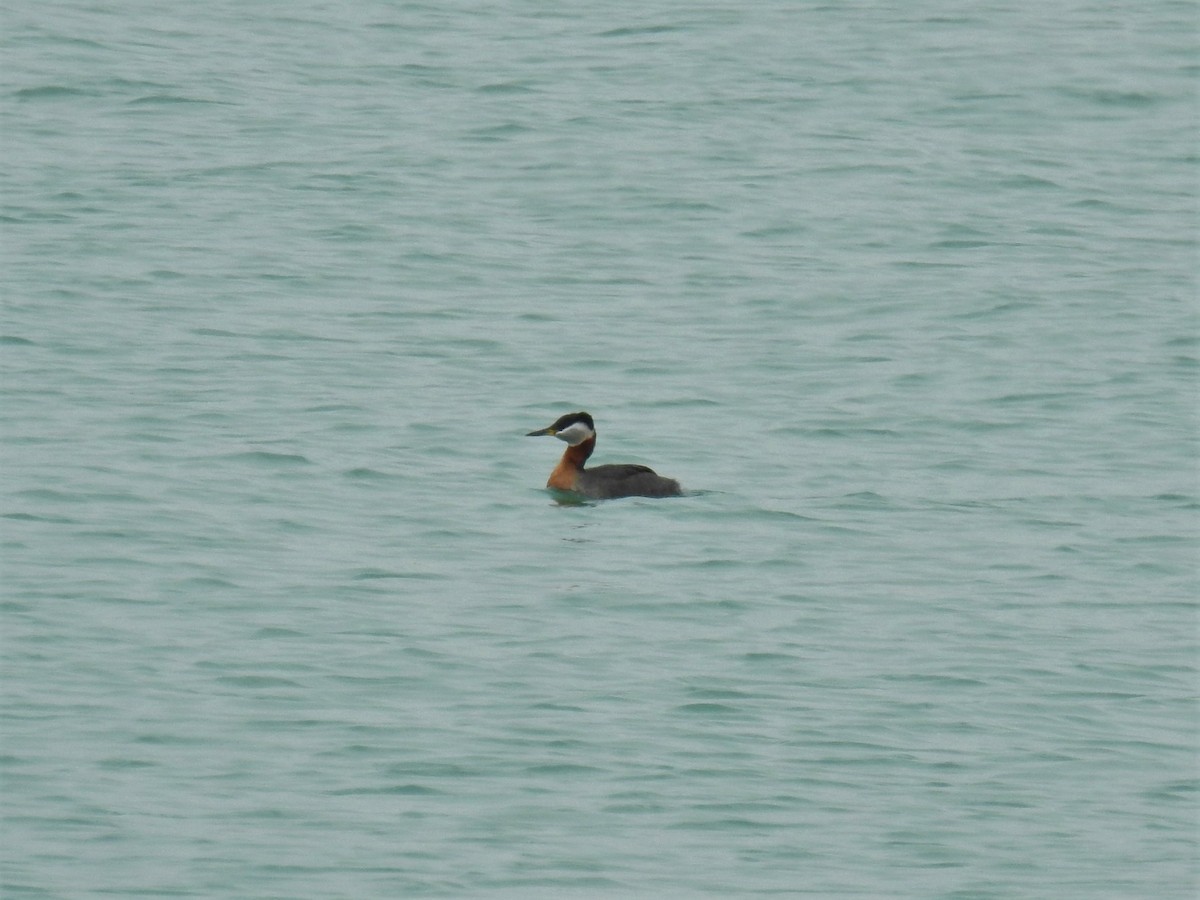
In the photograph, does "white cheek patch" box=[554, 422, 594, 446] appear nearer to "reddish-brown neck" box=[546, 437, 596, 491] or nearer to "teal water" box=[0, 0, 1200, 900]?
"reddish-brown neck" box=[546, 437, 596, 491]

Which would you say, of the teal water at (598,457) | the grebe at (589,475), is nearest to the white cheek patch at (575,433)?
the grebe at (589,475)

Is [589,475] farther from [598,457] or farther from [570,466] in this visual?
[598,457]

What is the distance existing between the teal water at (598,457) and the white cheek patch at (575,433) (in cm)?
43

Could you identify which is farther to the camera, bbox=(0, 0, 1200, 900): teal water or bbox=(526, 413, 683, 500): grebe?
bbox=(526, 413, 683, 500): grebe

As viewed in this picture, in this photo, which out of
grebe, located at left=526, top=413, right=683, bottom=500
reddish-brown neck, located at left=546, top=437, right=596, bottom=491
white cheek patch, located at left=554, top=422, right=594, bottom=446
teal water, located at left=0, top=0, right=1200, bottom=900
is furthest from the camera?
white cheek patch, located at left=554, top=422, right=594, bottom=446

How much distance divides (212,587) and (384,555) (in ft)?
3.92

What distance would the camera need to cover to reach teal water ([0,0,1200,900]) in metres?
10.0

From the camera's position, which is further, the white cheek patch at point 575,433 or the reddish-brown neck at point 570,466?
the white cheek patch at point 575,433

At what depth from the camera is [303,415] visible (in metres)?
17.1

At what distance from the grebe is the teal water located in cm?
15

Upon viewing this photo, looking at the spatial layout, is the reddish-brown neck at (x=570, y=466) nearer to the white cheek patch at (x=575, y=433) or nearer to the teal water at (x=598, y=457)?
the white cheek patch at (x=575, y=433)

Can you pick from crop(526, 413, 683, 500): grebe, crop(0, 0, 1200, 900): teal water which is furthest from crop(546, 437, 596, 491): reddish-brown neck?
crop(0, 0, 1200, 900): teal water

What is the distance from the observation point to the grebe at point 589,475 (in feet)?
51.9

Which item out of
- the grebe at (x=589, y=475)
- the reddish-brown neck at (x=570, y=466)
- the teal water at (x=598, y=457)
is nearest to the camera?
the teal water at (x=598, y=457)
